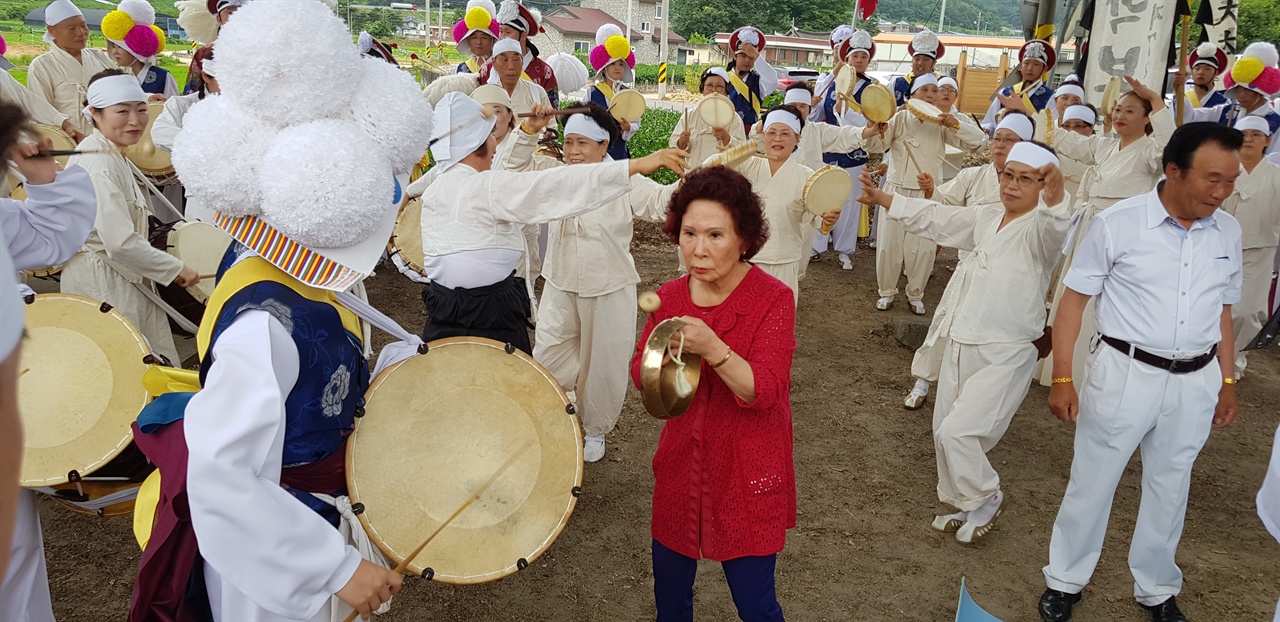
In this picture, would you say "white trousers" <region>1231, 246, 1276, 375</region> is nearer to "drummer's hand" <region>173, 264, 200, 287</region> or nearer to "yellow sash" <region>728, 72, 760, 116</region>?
"yellow sash" <region>728, 72, 760, 116</region>

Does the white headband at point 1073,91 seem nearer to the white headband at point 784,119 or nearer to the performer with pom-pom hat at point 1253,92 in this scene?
the performer with pom-pom hat at point 1253,92

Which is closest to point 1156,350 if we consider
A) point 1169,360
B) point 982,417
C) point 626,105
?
point 1169,360

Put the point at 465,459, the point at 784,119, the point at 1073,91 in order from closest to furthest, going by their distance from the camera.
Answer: the point at 465,459, the point at 784,119, the point at 1073,91

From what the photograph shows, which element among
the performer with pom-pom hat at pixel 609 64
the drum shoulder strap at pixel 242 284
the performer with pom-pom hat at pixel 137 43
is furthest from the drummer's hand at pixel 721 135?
the drum shoulder strap at pixel 242 284

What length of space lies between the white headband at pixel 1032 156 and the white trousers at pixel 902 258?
149 inches

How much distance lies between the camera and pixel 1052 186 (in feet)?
13.7

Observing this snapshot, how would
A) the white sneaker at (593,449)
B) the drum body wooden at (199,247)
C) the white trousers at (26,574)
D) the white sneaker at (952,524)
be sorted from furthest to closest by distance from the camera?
the white sneaker at (593,449), the drum body wooden at (199,247), the white sneaker at (952,524), the white trousers at (26,574)

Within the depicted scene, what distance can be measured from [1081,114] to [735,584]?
6.74 meters

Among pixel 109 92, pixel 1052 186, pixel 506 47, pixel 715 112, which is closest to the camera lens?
pixel 1052 186

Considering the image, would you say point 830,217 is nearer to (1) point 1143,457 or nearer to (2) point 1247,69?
(1) point 1143,457

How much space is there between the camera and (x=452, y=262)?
4004mm

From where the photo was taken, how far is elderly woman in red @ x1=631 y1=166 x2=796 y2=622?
272 centimetres

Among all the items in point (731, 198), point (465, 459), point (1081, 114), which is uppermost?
point (1081, 114)

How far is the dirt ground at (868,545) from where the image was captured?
3.92m
